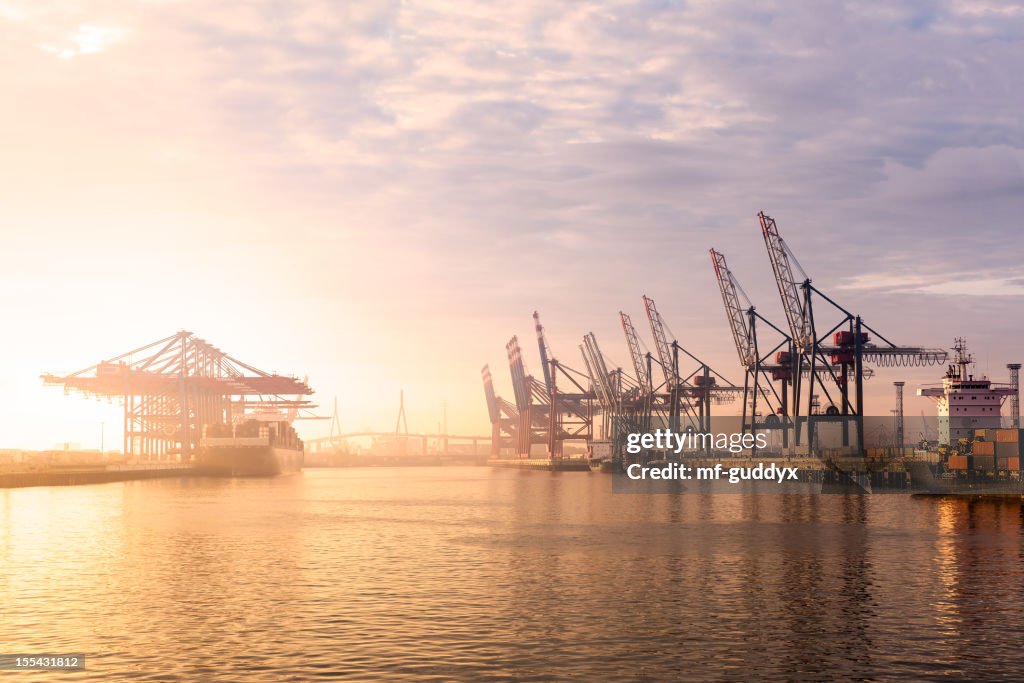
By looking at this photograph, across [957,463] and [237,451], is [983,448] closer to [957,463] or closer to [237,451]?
[957,463]

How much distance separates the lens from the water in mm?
25453

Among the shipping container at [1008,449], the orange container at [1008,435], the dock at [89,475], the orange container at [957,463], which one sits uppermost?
the orange container at [1008,435]

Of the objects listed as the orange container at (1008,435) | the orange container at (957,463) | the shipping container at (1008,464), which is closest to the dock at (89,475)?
the orange container at (957,463)

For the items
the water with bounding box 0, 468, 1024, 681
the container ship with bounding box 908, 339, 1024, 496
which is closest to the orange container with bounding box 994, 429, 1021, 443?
the container ship with bounding box 908, 339, 1024, 496

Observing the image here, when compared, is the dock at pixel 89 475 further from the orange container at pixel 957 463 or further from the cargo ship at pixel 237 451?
the orange container at pixel 957 463

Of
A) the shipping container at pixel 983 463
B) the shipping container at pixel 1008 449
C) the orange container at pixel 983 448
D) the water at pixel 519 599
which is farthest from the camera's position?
the orange container at pixel 983 448

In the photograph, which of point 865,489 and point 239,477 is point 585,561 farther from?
point 239,477

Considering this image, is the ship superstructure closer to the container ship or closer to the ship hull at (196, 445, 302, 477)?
the container ship

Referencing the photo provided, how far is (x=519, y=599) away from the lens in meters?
35.6

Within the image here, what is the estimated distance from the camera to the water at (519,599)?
2545cm

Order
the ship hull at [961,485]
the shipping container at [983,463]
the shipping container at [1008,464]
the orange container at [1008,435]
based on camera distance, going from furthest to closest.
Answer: the shipping container at [983,463]
the ship hull at [961,485]
the shipping container at [1008,464]
the orange container at [1008,435]

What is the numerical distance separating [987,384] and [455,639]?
336ft

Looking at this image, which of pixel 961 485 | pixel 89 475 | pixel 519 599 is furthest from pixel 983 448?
pixel 89 475

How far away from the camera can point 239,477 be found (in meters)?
184
